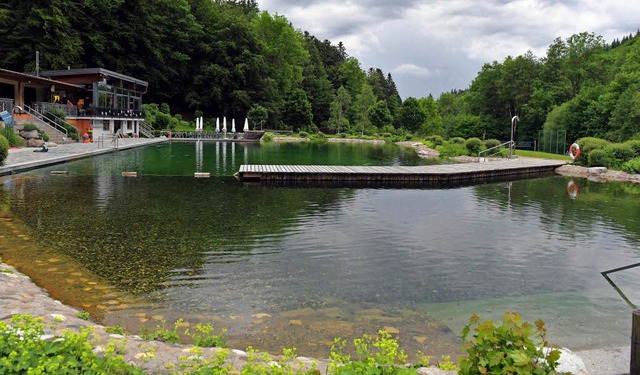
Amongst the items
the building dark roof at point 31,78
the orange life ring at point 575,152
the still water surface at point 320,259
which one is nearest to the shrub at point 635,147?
the orange life ring at point 575,152

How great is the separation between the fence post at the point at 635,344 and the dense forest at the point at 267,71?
36471 millimetres

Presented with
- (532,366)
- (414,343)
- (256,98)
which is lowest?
(414,343)

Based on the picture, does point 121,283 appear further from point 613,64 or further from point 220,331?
point 613,64

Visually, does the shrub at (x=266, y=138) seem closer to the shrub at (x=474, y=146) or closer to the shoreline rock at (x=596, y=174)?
the shrub at (x=474, y=146)

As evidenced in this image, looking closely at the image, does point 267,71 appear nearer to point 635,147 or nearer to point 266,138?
point 266,138

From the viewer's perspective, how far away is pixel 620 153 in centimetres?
2639

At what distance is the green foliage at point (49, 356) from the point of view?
3184mm

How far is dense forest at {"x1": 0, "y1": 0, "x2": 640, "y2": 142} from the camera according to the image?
145 feet

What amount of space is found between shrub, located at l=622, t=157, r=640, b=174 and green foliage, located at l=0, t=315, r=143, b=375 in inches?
1087

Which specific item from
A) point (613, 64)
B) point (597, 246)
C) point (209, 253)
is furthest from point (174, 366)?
point (613, 64)

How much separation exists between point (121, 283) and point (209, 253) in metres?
1.94

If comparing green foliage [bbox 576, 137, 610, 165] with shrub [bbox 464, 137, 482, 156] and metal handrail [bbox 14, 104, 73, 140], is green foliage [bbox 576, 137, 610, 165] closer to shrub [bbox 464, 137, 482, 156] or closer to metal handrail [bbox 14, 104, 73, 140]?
shrub [bbox 464, 137, 482, 156]

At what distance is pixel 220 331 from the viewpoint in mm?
5492

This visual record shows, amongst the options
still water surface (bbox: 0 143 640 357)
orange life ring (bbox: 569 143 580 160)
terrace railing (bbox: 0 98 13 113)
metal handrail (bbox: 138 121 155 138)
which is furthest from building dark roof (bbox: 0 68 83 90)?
orange life ring (bbox: 569 143 580 160)
